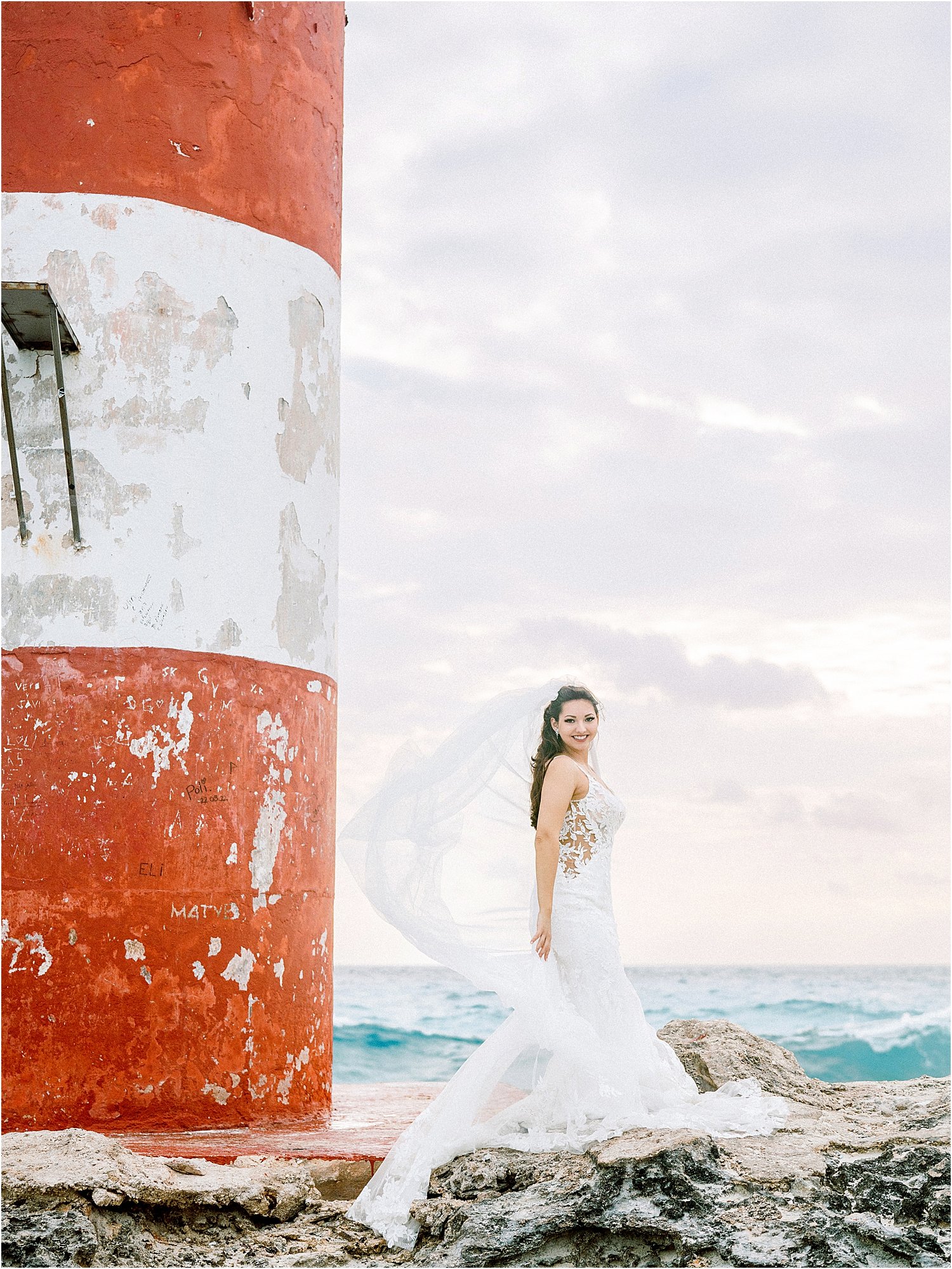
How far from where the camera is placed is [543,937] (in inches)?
223

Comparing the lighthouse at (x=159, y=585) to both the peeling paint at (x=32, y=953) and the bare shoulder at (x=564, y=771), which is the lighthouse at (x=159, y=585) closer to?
the peeling paint at (x=32, y=953)

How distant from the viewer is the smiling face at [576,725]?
5887mm

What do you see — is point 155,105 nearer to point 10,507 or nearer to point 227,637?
point 10,507

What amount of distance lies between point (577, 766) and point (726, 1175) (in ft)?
5.78

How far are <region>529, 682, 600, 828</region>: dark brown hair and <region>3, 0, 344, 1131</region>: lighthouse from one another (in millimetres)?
1620

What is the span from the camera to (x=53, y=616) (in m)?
6.57

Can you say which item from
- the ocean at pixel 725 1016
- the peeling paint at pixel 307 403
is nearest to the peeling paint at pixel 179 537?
the peeling paint at pixel 307 403

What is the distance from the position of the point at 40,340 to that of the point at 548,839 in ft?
11.4

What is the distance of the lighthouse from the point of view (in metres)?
6.38

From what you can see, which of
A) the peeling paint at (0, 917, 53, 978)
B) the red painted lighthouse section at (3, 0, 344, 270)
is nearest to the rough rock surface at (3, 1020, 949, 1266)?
the peeling paint at (0, 917, 53, 978)

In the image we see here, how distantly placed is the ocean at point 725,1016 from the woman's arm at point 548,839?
67.3ft

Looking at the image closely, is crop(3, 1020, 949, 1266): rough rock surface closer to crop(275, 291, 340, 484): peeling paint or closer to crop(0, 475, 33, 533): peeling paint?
crop(0, 475, 33, 533): peeling paint

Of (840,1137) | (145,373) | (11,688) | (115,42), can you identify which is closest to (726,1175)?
(840,1137)

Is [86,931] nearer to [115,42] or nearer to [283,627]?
[283,627]
